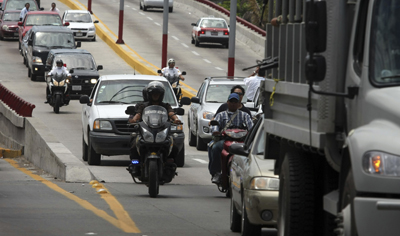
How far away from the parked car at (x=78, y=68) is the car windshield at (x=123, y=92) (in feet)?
36.3

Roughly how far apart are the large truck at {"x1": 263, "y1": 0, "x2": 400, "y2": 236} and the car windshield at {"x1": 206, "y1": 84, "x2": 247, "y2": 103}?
43.9 feet

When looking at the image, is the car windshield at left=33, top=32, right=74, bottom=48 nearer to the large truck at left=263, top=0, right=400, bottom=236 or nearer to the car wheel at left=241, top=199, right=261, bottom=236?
the car wheel at left=241, top=199, right=261, bottom=236

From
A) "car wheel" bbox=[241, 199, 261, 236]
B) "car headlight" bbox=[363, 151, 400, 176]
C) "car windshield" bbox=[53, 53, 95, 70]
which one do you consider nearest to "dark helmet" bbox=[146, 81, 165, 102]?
"car wheel" bbox=[241, 199, 261, 236]

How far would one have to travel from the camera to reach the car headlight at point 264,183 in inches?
378

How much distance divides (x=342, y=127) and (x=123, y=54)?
41.3m

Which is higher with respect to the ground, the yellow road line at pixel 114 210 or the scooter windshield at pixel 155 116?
the scooter windshield at pixel 155 116

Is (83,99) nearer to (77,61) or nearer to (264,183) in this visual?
(264,183)

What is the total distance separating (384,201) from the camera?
6121mm

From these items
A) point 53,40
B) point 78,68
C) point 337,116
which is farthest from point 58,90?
point 337,116

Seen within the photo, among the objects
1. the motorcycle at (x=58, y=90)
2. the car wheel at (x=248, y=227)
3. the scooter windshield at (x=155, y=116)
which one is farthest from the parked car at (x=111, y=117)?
the motorcycle at (x=58, y=90)

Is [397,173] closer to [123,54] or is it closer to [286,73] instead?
[286,73]

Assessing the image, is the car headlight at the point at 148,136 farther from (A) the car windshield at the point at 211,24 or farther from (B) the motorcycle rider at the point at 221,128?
(A) the car windshield at the point at 211,24

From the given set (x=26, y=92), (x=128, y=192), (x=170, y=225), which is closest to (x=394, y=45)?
(x=170, y=225)

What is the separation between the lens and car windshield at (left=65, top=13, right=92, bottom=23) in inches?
Answer: 2062
